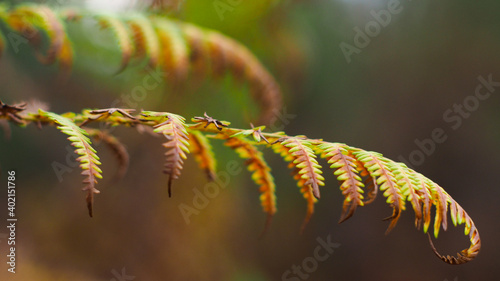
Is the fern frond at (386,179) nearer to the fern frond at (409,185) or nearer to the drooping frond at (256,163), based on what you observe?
the fern frond at (409,185)

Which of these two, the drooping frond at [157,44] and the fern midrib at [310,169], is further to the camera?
the drooping frond at [157,44]

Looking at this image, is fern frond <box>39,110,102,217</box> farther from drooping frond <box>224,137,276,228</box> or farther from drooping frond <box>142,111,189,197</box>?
drooping frond <box>224,137,276,228</box>

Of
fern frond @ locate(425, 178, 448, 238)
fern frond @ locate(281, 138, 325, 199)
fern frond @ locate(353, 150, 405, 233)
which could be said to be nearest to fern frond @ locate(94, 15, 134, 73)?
fern frond @ locate(281, 138, 325, 199)

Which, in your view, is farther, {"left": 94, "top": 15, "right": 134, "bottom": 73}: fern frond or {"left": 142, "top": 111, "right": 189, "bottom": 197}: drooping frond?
{"left": 94, "top": 15, "right": 134, "bottom": 73}: fern frond

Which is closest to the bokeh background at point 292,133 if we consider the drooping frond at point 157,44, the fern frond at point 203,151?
the drooping frond at point 157,44

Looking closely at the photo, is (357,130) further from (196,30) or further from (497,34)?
(196,30)

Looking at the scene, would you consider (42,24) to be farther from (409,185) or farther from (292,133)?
(292,133)

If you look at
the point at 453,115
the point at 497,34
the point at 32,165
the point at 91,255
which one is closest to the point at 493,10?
the point at 497,34
